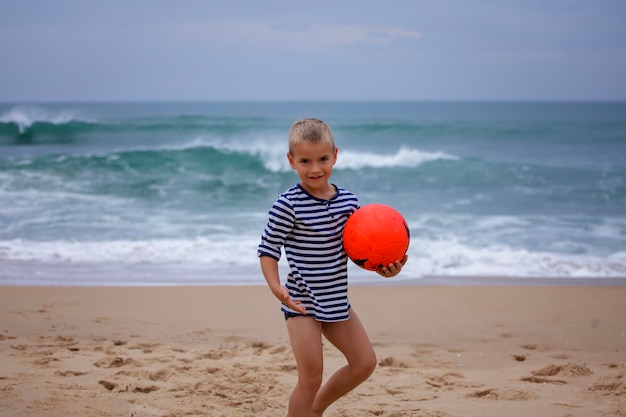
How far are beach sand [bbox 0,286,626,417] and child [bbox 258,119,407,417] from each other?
1092 millimetres

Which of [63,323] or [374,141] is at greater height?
[374,141]

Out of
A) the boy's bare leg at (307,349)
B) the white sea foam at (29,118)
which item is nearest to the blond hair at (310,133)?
the boy's bare leg at (307,349)

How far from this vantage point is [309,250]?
3.61 metres

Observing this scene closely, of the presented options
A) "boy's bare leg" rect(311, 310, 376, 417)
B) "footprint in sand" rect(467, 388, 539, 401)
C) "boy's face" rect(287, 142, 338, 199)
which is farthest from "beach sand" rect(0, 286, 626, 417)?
"boy's face" rect(287, 142, 338, 199)

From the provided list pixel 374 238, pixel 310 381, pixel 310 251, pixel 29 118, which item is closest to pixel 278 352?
pixel 310 381

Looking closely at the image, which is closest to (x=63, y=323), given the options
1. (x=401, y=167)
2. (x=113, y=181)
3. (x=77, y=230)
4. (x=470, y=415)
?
(x=470, y=415)

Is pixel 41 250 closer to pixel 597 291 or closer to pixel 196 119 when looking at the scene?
pixel 597 291

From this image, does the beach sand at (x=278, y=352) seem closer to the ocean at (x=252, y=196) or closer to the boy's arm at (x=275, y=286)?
the ocean at (x=252, y=196)

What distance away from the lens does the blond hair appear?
141 inches

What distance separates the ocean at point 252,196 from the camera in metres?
9.91

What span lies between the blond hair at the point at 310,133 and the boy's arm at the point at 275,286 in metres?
0.57

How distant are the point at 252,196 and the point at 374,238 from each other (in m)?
14.8

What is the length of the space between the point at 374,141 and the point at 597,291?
74.0 feet

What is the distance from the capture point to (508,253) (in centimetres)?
1055
